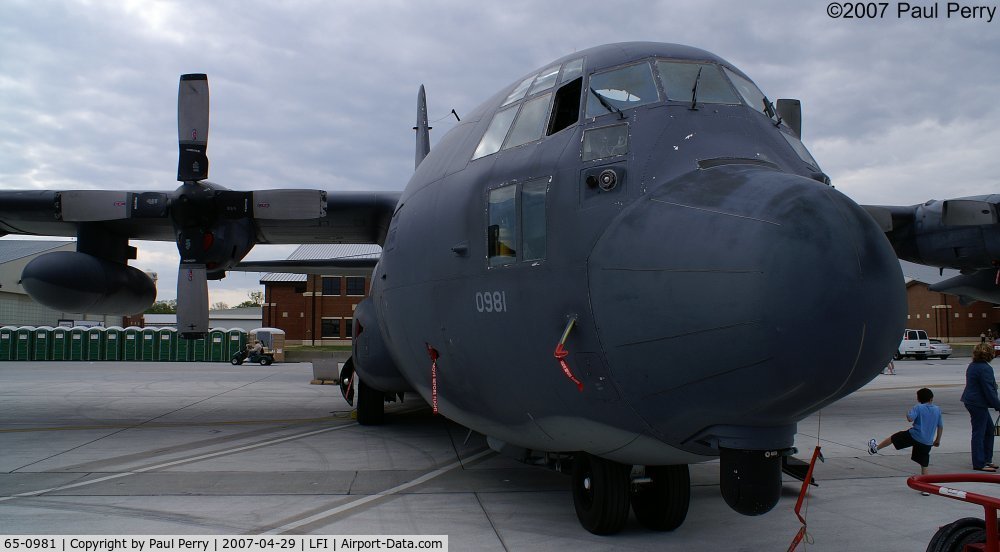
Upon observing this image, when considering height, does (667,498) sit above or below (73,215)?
below

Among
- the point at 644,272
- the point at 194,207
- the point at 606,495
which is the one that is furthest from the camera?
the point at 194,207

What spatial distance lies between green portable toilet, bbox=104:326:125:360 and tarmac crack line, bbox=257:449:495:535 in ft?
118

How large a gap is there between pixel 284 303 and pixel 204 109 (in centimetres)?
4270

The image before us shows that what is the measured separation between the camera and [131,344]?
39.0 m

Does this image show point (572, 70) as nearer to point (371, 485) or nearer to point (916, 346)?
point (371, 485)

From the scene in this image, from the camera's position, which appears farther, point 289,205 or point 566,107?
point 289,205

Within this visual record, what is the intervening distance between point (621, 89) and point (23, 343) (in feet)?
138

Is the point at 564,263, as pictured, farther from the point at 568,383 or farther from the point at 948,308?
the point at 948,308

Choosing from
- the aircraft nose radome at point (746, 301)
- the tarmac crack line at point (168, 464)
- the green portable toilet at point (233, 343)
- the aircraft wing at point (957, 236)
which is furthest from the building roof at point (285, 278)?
the aircraft nose radome at point (746, 301)

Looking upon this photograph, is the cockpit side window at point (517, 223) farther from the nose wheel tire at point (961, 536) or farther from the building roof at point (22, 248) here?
the building roof at point (22, 248)

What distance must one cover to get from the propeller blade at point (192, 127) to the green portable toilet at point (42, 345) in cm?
3275

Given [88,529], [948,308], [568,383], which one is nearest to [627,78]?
[568,383]

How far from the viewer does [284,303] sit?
53062 mm

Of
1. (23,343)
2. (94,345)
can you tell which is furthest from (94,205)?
(23,343)
